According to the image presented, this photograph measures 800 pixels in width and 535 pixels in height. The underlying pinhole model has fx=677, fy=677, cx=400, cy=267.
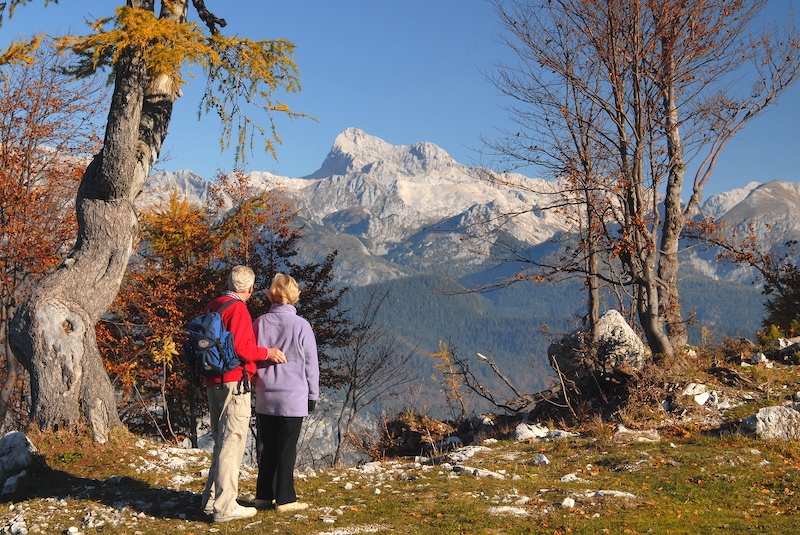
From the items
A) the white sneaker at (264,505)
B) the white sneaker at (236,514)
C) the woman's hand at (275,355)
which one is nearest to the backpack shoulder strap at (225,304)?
the woman's hand at (275,355)

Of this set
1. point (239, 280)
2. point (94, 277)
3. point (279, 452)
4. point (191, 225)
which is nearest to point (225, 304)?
point (239, 280)

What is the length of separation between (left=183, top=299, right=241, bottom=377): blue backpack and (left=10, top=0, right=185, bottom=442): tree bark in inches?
138

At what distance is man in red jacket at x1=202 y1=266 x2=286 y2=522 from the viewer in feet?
20.1

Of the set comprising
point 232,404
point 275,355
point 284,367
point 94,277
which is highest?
point 94,277

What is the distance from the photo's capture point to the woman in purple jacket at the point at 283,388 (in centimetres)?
639

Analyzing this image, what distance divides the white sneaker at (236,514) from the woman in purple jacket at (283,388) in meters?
0.29

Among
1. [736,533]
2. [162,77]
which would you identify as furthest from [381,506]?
[162,77]

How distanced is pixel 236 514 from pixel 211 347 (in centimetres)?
155

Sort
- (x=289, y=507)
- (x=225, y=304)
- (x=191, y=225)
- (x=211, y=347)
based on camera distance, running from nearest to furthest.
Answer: (x=211, y=347) → (x=225, y=304) → (x=289, y=507) → (x=191, y=225)

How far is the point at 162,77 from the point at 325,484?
645cm

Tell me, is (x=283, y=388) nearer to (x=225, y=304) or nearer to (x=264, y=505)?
(x=225, y=304)

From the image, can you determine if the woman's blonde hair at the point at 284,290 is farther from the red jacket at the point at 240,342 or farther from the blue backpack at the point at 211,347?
the blue backpack at the point at 211,347

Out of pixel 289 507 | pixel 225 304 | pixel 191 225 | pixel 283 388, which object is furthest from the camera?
pixel 191 225

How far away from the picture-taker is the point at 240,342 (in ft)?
20.1
